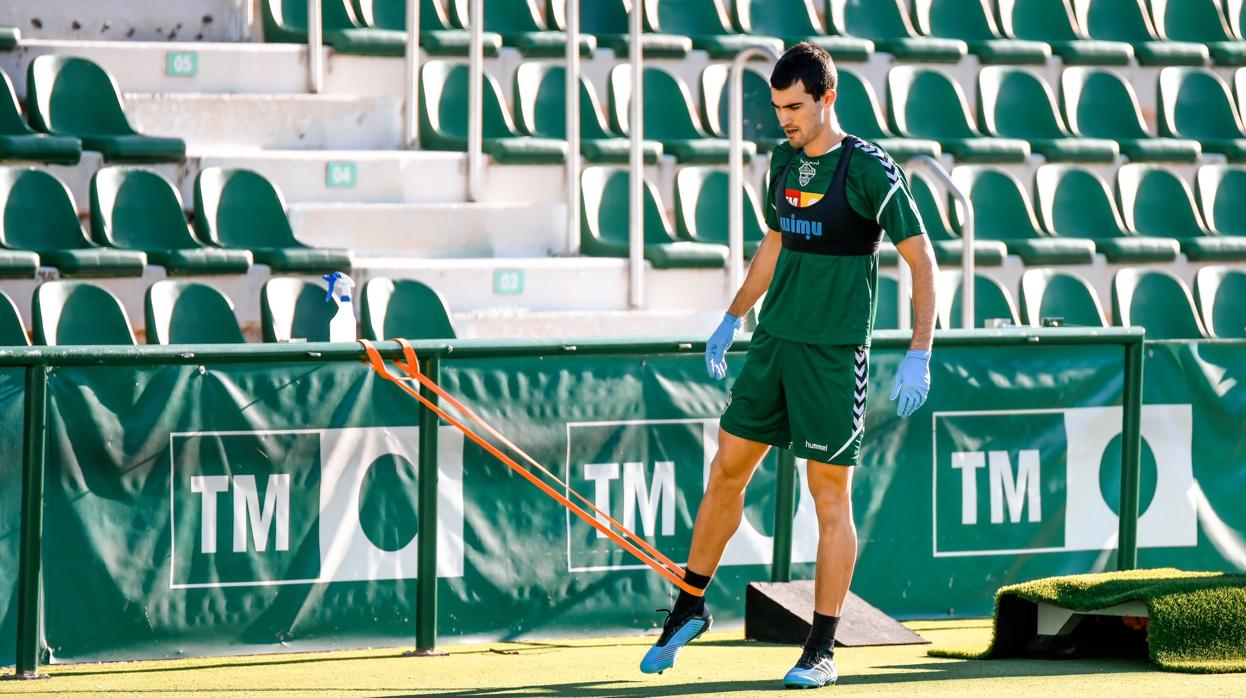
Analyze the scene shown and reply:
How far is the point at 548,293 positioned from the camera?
843cm

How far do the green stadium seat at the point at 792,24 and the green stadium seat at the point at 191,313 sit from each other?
4312 millimetres

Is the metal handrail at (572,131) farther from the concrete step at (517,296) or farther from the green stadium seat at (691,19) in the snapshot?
the green stadium seat at (691,19)

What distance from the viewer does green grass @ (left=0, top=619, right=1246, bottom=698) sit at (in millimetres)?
4699

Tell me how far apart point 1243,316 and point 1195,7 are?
2860 millimetres

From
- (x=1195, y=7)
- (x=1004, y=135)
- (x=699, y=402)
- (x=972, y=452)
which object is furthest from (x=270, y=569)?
(x=1195, y=7)

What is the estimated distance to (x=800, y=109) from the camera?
15.5 ft

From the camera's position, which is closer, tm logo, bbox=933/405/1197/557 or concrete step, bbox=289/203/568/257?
tm logo, bbox=933/405/1197/557

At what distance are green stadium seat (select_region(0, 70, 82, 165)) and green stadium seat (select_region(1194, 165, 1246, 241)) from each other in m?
6.95

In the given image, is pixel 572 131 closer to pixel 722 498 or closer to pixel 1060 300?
pixel 1060 300

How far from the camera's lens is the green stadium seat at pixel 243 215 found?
7.99 meters

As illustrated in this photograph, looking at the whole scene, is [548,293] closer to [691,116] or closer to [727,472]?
[691,116]

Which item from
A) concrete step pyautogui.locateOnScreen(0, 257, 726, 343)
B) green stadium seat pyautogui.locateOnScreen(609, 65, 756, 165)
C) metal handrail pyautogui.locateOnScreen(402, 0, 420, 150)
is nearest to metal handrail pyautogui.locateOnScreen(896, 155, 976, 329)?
concrete step pyautogui.locateOnScreen(0, 257, 726, 343)

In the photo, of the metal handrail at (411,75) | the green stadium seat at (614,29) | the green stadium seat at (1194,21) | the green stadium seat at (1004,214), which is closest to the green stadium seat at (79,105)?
the metal handrail at (411,75)

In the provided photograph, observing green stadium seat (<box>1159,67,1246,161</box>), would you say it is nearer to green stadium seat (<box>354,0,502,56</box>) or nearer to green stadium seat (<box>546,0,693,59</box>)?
green stadium seat (<box>546,0,693,59</box>)
